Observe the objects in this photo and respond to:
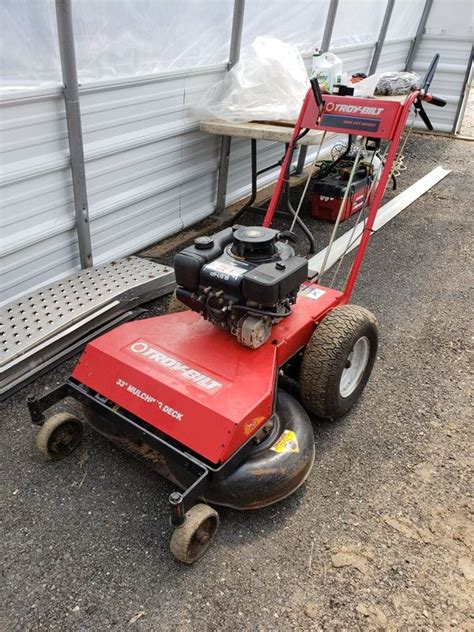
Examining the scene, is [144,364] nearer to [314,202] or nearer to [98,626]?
[98,626]

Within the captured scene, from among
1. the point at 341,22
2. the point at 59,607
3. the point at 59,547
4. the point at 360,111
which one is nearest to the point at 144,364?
the point at 59,547

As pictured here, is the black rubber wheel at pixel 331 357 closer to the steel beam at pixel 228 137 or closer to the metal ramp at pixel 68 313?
the metal ramp at pixel 68 313

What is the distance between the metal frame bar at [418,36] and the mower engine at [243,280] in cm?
782

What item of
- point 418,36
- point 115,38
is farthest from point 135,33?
point 418,36

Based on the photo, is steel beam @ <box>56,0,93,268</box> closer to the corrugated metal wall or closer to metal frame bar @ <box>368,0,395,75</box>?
the corrugated metal wall

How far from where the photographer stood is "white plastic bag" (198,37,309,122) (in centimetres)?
414

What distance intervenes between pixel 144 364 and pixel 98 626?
0.91 meters

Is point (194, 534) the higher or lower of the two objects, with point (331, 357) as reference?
lower

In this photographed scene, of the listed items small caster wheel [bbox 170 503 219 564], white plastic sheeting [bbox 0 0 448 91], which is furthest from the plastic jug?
small caster wheel [bbox 170 503 219 564]

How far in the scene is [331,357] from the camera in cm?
227

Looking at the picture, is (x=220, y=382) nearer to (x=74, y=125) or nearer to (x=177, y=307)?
(x=177, y=307)

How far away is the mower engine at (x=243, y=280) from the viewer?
2053mm

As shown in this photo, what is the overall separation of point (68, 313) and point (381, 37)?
20.6 ft

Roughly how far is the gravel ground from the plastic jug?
2.60m
